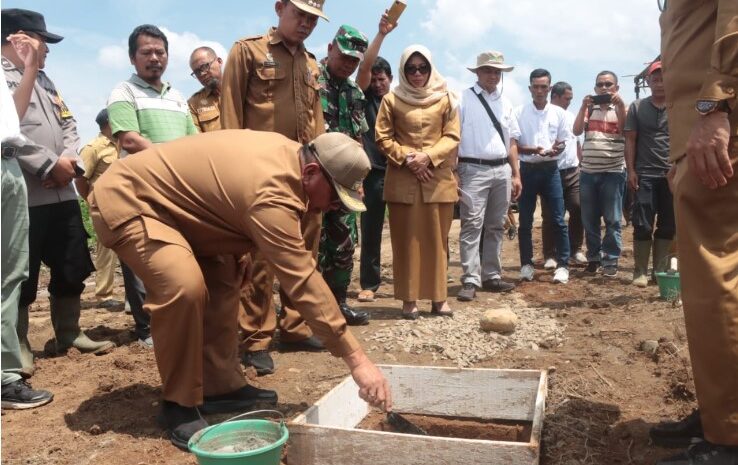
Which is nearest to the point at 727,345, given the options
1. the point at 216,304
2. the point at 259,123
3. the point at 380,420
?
the point at 380,420

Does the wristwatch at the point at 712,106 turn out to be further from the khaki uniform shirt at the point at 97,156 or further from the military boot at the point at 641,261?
the khaki uniform shirt at the point at 97,156

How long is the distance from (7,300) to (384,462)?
218 cm

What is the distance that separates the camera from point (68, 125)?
14.3ft

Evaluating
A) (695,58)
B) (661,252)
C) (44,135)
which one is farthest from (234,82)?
(661,252)

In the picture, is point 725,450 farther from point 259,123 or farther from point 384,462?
point 259,123

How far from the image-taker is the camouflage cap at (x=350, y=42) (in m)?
4.81

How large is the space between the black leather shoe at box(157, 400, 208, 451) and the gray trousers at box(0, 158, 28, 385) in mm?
995

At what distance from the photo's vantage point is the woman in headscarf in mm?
5270

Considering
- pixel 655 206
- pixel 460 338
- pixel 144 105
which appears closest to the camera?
pixel 144 105

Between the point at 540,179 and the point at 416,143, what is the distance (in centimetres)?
246

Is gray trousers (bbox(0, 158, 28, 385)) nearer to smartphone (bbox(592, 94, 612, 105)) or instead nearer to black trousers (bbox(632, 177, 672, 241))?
black trousers (bbox(632, 177, 672, 241))

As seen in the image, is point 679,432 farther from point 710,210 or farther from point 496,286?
point 496,286

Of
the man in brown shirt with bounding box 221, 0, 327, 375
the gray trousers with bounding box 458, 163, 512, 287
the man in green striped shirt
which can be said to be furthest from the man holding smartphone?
the man in green striped shirt

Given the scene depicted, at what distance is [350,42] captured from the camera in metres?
4.82
